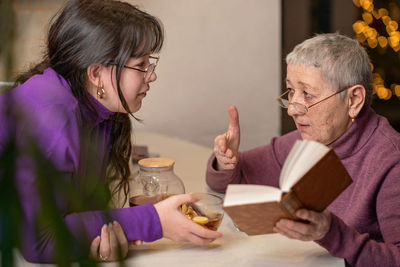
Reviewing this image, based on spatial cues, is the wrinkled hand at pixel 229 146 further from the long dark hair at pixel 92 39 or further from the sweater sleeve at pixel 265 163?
the long dark hair at pixel 92 39

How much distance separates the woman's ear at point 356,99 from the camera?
1424mm

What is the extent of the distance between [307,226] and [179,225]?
28 centimetres

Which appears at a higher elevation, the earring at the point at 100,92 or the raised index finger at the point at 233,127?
the earring at the point at 100,92

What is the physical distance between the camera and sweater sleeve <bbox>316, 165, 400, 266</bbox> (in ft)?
3.62

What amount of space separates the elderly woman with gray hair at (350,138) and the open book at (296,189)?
24 centimetres

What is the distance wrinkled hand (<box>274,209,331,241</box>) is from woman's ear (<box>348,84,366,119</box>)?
1.58ft

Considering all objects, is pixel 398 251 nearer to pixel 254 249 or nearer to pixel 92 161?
pixel 254 249

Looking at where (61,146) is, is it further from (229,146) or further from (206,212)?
(229,146)

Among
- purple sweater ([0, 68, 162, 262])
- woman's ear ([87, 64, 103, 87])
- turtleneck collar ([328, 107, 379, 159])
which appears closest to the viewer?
purple sweater ([0, 68, 162, 262])

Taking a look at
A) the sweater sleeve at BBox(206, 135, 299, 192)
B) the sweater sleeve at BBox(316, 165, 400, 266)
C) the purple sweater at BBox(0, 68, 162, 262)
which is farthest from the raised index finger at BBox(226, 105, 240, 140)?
the sweater sleeve at BBox(316, 165, 400, 266)

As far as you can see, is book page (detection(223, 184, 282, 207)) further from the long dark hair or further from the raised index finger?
the raised index finger

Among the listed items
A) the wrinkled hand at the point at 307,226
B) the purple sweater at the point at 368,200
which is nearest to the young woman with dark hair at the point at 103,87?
the wrinkled hand at the point at 307,226

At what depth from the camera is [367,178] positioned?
1317 mm

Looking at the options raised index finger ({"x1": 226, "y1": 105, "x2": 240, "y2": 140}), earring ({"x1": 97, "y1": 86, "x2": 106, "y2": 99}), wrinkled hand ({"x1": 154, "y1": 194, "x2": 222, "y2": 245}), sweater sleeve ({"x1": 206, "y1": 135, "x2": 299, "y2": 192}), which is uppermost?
earring ({"x1": 97, "y1": 86, "x2": 106, "y2": 99})
